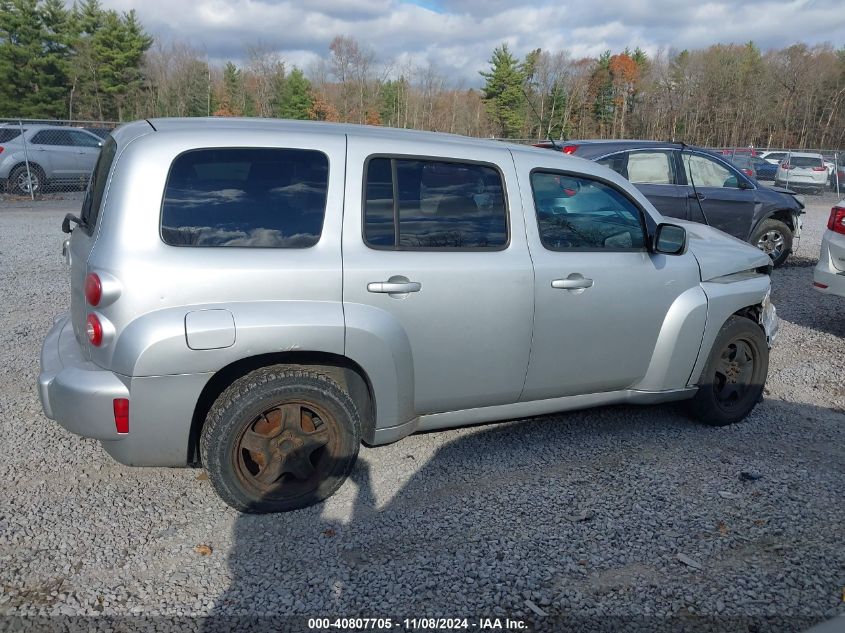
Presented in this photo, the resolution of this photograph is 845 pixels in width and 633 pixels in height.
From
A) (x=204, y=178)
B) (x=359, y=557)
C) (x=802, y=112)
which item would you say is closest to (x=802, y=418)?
(x=359, y=557)

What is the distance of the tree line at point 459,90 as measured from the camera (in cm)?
4381

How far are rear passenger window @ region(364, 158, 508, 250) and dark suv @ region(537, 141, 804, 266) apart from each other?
5358mm

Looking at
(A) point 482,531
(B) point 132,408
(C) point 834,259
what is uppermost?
(C) point 834,259

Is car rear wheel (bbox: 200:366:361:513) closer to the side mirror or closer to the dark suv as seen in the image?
the side mirror

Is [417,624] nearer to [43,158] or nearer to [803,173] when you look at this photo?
[43,158]

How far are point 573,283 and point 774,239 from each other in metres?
8.17

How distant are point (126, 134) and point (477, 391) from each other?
2311 mm

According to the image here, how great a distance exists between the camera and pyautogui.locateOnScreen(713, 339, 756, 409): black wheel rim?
4848 millimetres

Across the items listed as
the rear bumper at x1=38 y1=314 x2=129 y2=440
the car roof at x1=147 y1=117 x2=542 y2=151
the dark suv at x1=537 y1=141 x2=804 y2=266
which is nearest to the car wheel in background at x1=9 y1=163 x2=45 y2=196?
the dark suv at x1=537 y1=141 x2=804 y2=266

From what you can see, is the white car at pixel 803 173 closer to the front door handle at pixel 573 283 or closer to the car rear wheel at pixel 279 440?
the front door handle at pixel 573 283

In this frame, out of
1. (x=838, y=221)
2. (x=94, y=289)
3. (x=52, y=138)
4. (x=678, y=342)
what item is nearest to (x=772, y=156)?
(x=838, y=221)

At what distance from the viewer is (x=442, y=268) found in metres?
3.70

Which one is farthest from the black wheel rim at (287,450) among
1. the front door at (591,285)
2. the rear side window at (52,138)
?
the rear side window at (52,138)

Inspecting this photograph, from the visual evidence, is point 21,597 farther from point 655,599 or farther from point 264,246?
point 655,599
